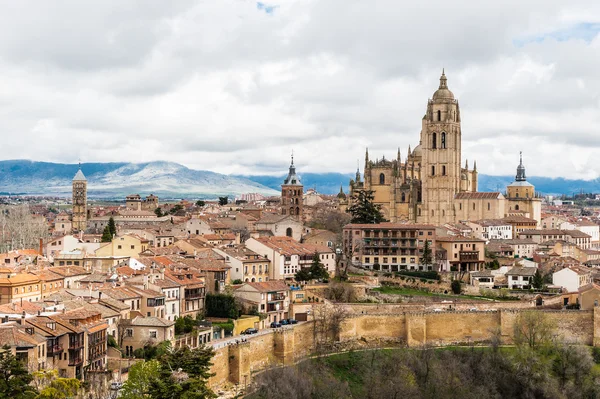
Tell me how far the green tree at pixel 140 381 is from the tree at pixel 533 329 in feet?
85.5

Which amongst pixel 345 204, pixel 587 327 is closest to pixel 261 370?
pixel 587 327

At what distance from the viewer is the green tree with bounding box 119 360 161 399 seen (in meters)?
33.7

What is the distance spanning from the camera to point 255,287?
5566 cm

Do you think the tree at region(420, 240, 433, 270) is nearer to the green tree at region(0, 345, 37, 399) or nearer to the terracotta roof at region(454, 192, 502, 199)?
the terracotta roof at region(454, 192, 502, 199)

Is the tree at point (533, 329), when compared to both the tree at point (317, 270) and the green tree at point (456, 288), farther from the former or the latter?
the tree at point (317, 270)

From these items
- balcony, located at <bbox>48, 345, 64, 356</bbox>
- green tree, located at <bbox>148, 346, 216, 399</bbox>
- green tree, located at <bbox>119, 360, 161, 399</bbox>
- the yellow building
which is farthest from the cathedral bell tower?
green tree, located at <bbox>119, 360, 161, 399</bbox>

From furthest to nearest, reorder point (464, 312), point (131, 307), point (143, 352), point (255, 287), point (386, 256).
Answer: point (386, 256), point (464, 312), point (255, 287), point (131, 307), point (143, 352)

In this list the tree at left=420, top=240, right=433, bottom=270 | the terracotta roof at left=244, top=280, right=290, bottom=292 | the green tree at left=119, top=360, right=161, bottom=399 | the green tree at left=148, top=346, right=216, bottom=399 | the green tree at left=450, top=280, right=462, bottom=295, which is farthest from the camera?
the tree at left=420, top=240, right=433, bottom=270

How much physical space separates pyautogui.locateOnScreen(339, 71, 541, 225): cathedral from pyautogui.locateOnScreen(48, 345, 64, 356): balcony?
6469 centimetres

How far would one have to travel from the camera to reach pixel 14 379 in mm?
31016

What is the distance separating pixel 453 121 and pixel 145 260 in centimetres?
5156

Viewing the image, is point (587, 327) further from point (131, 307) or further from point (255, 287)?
point (131, 307)

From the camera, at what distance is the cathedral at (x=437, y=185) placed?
10094cm

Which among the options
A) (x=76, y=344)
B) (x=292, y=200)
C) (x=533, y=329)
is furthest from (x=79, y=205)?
(x=76, y=344)
